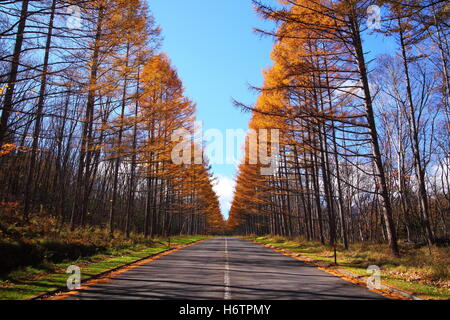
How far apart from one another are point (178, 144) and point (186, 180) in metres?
6.45

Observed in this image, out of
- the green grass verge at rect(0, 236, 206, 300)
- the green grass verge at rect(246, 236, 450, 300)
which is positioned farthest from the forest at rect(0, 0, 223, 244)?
the green grass verge at rect(246, 236, 450, 300)

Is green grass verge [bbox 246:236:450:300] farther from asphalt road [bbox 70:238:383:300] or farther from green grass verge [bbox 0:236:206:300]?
green grass verge [bbox 0:236:206:300]

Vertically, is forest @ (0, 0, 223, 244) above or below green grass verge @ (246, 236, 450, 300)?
above

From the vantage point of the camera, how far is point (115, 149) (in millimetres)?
12898

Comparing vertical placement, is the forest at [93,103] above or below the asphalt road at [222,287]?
above

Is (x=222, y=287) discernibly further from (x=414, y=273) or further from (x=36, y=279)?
(x=414, y=273)

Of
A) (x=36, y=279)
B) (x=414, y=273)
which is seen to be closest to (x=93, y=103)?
(x=36, y=279)

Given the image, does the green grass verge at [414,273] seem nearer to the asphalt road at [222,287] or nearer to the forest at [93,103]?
the asphalt road at [222,287]

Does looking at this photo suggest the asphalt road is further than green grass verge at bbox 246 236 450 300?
No

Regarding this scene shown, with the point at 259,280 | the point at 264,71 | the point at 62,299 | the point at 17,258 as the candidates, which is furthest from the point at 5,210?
the point at 264,71

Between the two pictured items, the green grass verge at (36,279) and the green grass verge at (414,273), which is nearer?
the green grass verge at (36,279)

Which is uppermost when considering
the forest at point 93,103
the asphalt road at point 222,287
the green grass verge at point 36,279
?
the forest at point 93,103

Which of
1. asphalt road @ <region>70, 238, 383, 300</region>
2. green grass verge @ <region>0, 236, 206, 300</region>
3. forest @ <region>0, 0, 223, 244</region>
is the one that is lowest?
asphalt road @ <region>70, 238, 383, 300</region>

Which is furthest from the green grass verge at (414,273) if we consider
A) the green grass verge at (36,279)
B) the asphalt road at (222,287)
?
the green grass verge at (36,279)
